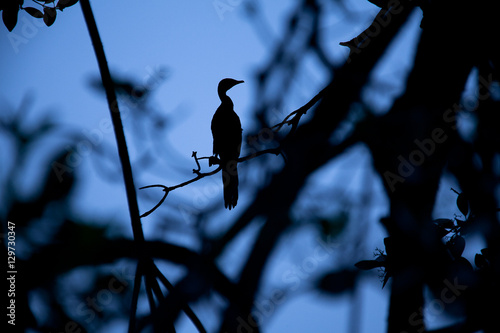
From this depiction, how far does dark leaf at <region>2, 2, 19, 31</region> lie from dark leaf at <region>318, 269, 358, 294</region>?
2.28 m

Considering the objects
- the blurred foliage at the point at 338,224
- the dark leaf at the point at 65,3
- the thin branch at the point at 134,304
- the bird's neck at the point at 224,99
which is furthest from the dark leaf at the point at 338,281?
the dark leaf at the point at 65,3

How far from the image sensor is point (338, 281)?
287 centimetres

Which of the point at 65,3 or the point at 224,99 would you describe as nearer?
the point at 65,3

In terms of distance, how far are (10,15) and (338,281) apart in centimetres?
239

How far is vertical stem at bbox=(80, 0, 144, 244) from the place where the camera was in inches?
55.4

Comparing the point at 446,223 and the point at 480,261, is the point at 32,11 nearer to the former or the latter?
the point at 446,223

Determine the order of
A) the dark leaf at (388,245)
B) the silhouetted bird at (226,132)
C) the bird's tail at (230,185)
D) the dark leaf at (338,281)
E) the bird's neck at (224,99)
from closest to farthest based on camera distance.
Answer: the dark leaf at (388,245) → the bird's tail at (230,185) → the dark leaf at (338,281) → the silhouetted bird at (226,132) → the bird's neck at (224,99)

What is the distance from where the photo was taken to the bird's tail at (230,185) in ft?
8.16

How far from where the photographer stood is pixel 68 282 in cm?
181

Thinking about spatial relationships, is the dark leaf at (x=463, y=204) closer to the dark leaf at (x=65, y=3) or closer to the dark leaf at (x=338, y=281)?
the dark leaf at (x=338, y=281)

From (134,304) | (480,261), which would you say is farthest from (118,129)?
(480,261)

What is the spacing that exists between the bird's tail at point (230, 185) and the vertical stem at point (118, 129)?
102 cm

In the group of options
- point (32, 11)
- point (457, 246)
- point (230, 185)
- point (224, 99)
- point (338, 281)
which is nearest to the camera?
point (457, 246)

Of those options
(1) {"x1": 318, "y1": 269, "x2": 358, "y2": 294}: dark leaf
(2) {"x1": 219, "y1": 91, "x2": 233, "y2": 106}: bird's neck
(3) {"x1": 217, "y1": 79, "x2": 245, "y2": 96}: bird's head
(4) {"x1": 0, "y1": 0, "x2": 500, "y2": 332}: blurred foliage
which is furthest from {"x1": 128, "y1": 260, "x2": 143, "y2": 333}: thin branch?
(3) {"x1": 217, "y1": 79, "x2": 245, "y2": 96}: bird's head
